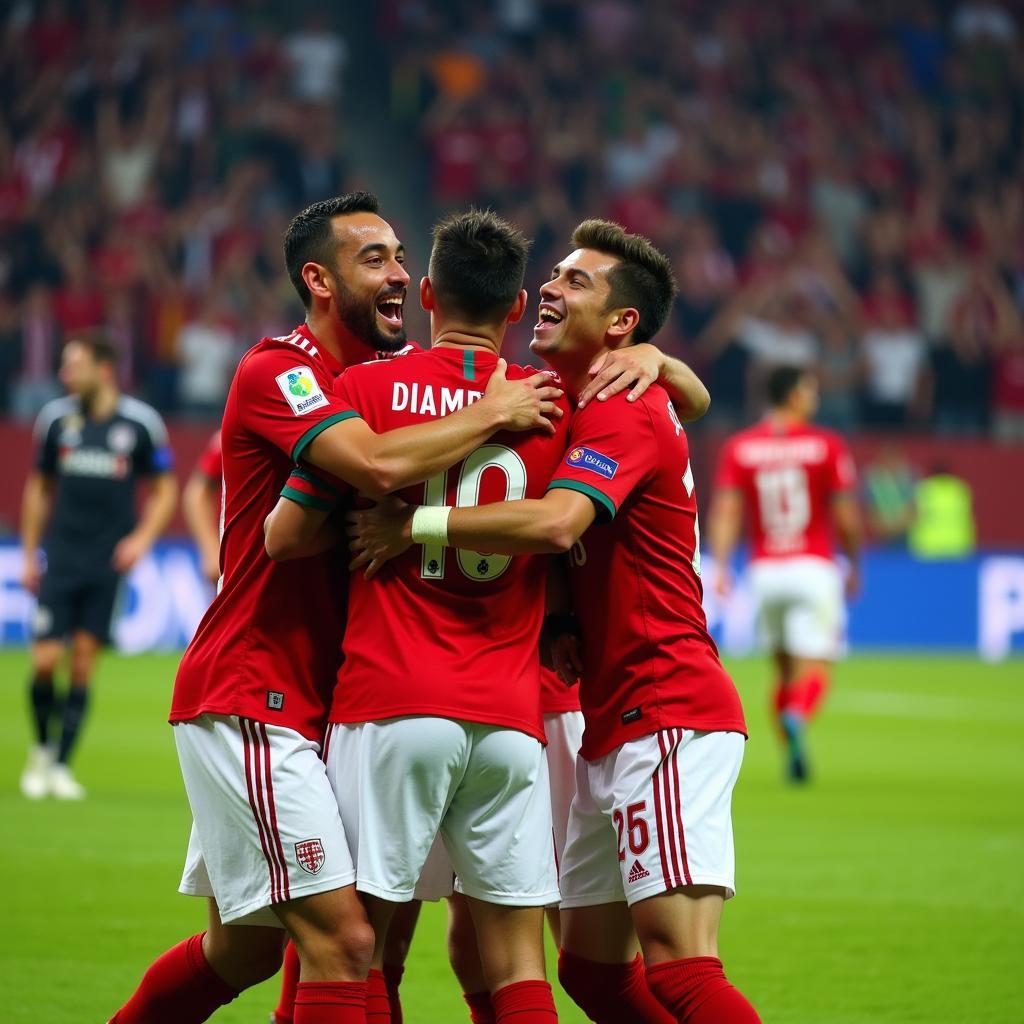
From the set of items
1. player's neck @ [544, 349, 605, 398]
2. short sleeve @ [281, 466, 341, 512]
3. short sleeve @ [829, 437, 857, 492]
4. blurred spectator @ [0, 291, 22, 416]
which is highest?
blurred spectator @ [0, 291, 22, 416]

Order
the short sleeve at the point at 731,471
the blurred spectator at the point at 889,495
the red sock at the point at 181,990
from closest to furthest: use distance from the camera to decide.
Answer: the red sock at the point at 181,990 → the short sleeve at the point at 731,471 → the blurred spectator at the point at 889,495

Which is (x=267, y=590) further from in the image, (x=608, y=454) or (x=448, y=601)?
(x=608, y=454)

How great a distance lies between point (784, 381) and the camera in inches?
432

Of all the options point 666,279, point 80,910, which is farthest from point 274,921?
point 80,910

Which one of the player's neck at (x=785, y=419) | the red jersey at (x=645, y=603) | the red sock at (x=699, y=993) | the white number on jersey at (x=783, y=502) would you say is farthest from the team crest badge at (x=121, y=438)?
the red sock at (x=699, y=993)

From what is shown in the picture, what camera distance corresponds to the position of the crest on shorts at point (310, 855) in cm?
389

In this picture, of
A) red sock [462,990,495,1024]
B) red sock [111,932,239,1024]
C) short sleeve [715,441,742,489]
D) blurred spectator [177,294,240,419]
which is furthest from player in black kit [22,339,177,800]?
blurred spectator [177,294,240,419]

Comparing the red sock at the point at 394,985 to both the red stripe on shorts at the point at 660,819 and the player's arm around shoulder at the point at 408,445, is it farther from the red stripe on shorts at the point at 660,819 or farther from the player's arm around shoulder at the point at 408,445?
the player's arm around shoulder at the point at 408,445

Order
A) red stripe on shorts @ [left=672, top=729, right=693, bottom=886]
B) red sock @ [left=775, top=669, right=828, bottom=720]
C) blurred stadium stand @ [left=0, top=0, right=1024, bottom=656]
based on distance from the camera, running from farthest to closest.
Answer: blurred stadium stand @ [left=0, top=0, right=1024, bottom=656]
red sock @ [left=775, top=669, right=828, bottom=720]
red stripe on shorts @ [left=672, top=729, right=693, bottom=886]

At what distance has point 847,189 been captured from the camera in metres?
22.8

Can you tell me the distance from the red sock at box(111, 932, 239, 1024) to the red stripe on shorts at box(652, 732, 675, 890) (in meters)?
1.12

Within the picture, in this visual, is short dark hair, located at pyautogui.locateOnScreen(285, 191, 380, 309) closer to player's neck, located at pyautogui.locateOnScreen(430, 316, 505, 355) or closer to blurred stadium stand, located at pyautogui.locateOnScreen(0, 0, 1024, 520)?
player's neck, located at pyautogui.locateOnScreen(430, 316, 505, 355)

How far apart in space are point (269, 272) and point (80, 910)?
13.5 m

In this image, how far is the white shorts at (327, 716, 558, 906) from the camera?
3.88 metres
